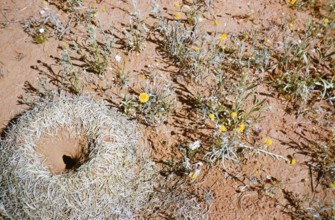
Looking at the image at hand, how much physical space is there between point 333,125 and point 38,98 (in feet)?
9.70

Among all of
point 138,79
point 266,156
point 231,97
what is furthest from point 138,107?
point 266,156

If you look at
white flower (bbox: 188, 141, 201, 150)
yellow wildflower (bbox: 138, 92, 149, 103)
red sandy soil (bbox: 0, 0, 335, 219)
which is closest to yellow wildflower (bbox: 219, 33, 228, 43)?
red sandy soil (bbox: 0, 0, 335, 219)

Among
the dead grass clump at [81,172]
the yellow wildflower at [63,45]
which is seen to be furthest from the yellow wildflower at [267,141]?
the yellow wildflower at [63,45]

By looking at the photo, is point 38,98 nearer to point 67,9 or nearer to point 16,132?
point 16,132

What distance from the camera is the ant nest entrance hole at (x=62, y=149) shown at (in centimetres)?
248

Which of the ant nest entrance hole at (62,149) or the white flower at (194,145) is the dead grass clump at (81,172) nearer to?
the ant nest entrance hole at (62,149)

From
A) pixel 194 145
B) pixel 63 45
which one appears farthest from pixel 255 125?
pixel 63 45

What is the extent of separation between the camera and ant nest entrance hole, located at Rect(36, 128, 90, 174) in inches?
97.5

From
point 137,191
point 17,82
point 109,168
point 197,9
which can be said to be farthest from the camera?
point 197,9

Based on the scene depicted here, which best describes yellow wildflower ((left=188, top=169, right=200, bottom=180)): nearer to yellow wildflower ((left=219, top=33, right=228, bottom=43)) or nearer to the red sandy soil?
the red sandy soil

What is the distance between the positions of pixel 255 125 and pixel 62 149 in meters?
1.82

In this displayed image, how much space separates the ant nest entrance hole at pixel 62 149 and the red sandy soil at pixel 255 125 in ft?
1.93

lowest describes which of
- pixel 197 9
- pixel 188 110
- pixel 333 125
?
pixel 188 110

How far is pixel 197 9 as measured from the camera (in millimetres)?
3412
